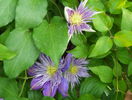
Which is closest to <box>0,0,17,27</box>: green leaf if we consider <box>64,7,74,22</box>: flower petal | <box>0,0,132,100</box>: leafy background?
<box>0,0,132,100</box>: leafy background

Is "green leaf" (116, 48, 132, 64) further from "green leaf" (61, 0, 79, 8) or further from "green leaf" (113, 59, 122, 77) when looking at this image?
"green leaf" (61, 0, 79, 8)

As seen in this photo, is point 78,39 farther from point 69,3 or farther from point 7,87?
point 7,87

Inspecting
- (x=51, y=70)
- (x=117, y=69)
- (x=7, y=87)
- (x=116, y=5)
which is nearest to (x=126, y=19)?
(x=116, y=5)

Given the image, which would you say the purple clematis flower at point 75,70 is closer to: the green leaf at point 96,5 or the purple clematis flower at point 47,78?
the purple clematis flower at point 47,78

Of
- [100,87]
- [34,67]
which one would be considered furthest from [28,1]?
[100,87]

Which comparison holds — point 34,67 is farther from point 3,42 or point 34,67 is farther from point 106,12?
point 106,12

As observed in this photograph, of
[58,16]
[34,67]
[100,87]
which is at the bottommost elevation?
[100,87]
